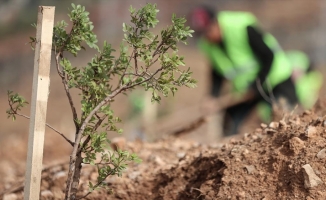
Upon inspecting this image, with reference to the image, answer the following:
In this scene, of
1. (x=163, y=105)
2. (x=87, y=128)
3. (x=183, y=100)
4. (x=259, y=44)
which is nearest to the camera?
(x=87, y=128)

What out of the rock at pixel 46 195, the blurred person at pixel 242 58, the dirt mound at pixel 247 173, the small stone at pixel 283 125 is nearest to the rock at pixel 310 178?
the dirt mound at pixel 247 173

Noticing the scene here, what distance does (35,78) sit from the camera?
291 centimetres

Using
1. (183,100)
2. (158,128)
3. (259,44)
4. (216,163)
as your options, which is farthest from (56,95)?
(216,163)

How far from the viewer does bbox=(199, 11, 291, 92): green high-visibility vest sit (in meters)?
7.88

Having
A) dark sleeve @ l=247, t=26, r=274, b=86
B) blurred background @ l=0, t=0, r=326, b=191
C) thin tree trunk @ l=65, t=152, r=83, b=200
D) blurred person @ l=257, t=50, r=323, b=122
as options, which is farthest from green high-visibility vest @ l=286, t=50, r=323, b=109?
blurred background @ l=0, t=0, r=326, b=191

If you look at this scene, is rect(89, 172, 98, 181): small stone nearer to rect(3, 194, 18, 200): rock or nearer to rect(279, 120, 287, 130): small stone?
rect(3, 194, 18, 200): rock

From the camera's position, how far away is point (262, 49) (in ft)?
25.5

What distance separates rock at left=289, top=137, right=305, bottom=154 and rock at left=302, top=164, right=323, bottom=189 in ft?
0.61

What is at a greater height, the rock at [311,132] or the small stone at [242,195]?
the rock at [311,132]

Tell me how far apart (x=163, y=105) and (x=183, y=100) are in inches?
57.9

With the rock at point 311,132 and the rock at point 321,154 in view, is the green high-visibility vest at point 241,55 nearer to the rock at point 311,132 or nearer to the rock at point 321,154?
the rock at point 311,132

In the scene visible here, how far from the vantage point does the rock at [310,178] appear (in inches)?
118

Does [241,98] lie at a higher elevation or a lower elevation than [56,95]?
lower

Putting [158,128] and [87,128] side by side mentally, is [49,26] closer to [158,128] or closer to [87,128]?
[87,128]
